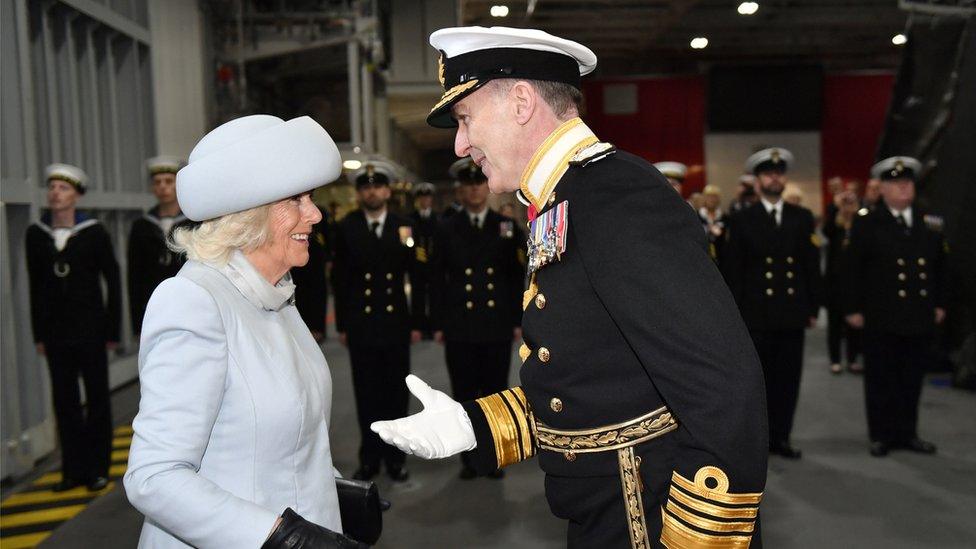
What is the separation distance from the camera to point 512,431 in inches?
66.2

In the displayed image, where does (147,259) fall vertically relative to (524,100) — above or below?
below

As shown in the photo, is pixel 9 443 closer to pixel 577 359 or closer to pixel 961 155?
pixel 577 359

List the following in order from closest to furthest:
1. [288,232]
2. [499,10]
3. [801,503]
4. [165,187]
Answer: [288,232] → [801,503] → [165,187] → [499,10]

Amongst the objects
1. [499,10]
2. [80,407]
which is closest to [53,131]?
[80,407]

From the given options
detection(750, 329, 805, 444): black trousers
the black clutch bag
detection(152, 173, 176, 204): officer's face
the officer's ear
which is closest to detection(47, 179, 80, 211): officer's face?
detection(152, 173, 176, 204): officer's face

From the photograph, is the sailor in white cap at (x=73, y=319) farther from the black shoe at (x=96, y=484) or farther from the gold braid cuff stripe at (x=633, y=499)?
the gold braid cuff stripe at (x=633, y=499)

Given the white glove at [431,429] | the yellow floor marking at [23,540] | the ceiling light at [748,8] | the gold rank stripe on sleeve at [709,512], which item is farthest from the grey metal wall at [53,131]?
the ceiling light at [748,8]

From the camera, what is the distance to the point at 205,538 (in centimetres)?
141

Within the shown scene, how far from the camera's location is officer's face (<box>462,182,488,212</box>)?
5055 mm

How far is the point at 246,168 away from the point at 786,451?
4.29 metres

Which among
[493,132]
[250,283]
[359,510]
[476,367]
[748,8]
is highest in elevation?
[748,8]

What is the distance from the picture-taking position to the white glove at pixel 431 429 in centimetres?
160

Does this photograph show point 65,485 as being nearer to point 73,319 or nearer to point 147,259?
point 73,319

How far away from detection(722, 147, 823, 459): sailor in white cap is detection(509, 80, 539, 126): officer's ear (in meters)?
3.83
